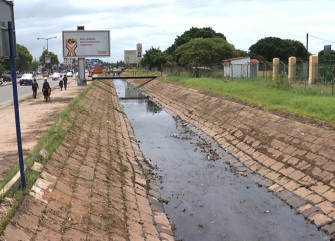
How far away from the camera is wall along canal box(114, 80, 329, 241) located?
906cm

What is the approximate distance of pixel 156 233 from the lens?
27.8 feet

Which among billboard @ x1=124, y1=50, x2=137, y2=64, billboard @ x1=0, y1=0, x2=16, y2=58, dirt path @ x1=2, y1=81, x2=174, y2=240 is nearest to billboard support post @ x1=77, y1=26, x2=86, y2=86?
dirt path @ x1=2, y1=81, x2=174, y2=240

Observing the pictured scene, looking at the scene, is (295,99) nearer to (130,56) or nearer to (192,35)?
(192,35)

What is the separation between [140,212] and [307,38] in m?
67.6

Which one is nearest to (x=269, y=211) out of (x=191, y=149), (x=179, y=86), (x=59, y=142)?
(x=59, y=142)

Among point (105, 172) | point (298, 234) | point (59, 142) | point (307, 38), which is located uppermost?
point (307, 38)

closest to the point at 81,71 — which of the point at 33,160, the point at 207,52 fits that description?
the point at 207,52

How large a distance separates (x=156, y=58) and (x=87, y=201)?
7230 centimetres

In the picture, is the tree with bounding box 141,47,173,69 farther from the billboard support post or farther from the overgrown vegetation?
the overgrown vegetation

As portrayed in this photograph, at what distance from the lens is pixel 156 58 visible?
79.0 m

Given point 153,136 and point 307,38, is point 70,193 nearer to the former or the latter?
point 153,136

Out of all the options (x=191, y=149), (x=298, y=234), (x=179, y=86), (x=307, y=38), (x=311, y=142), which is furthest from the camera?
(x=307, y=38)

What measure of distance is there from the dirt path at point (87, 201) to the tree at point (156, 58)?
65.8m

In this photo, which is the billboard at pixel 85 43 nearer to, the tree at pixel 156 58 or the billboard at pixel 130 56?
the tree at pixel 156 58
